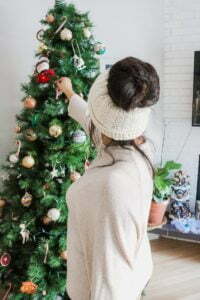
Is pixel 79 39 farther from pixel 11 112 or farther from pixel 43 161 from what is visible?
pixel 11 112

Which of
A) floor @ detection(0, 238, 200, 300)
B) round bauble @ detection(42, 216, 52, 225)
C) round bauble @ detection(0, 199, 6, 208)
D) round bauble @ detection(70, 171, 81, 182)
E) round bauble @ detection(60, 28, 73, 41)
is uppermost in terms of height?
round bauble @ detection(60, 28, 73, 41)

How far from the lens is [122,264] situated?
114 cm

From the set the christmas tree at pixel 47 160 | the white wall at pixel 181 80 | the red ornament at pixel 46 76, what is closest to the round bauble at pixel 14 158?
the christmas tree at pixel 47 160

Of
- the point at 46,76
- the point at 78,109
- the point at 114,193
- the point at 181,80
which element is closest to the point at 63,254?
the point at 78,109

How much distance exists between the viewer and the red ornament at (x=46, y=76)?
190 cm

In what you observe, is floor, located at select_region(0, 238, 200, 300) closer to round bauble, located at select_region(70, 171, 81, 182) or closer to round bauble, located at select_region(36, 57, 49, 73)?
round bauble, located at select_region(70, 171, 81, 182)

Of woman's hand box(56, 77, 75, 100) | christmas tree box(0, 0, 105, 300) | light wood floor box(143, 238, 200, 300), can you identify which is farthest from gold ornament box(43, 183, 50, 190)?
light wood floor box(143, 238, 200, 300)

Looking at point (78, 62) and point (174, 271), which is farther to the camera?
point (174, 271)

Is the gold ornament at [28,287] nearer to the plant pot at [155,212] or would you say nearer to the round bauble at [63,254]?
the round bauble at [63,254]

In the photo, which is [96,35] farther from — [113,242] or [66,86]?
[113,242]

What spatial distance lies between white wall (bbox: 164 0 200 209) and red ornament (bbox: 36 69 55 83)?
182 centimetres

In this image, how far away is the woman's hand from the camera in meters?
1.86

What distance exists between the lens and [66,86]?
6.15 ft

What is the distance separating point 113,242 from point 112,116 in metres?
0.36
